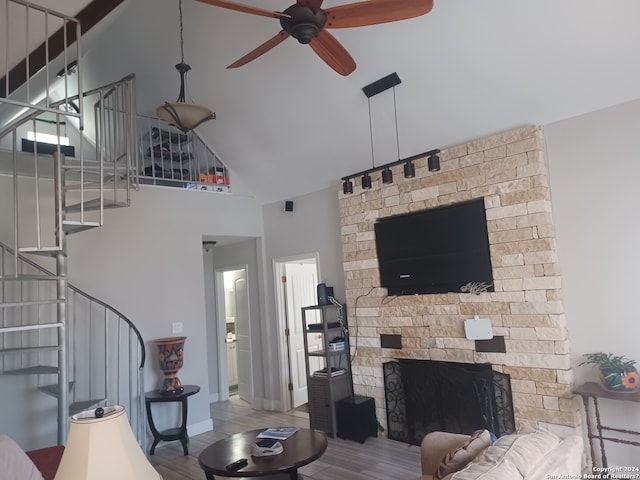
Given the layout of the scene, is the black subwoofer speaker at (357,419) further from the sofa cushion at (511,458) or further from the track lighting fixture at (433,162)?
the sofa cushion at (511,458)

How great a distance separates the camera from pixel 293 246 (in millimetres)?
5938

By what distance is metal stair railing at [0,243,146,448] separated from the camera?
417 centimetres

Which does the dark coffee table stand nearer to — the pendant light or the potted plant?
the potted plant

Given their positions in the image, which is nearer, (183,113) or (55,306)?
(183,113)

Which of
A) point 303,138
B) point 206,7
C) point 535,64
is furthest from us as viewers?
point 303,138

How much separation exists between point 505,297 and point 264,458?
242 centimetres

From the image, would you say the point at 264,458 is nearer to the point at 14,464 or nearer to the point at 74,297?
the point at 14,464

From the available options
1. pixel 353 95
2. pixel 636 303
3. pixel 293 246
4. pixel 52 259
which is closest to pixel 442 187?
pixel 353 95

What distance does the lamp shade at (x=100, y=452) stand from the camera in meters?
1.29

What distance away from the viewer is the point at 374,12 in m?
2.35

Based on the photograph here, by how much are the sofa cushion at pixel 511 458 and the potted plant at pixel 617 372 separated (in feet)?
4.37

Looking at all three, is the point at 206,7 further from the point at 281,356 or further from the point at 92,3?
the point at 281,356

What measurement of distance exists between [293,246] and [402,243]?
1.78m

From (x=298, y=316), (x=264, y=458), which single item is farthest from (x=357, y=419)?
(x=298, y=316)
